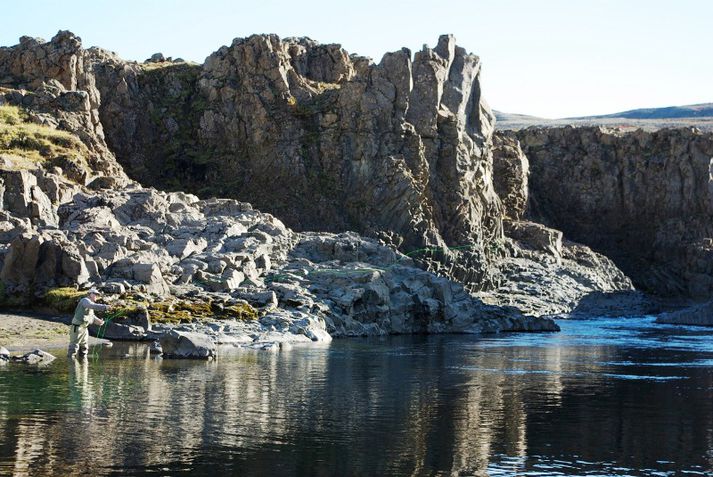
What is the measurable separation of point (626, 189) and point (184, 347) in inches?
5536

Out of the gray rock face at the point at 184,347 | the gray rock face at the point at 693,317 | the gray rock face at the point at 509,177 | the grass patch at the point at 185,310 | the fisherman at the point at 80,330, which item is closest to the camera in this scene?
the fisherman at the point at 80,330

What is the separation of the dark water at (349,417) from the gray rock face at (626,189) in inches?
4868

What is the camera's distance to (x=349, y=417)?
37312 millimetres

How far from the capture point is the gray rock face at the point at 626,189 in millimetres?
180375

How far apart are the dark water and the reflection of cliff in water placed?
0.07 meters

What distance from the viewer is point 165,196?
93.6 m

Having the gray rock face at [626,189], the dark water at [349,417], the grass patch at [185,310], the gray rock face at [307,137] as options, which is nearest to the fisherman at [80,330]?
the dark water at [349,417]

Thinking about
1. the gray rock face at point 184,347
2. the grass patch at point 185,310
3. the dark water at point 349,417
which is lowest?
the dark water at point 349,417

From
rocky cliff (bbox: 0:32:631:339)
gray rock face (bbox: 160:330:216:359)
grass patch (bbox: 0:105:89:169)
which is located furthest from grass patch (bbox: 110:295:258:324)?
grass patch (bbox: 0:105:89:169)

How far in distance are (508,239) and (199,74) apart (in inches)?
1736

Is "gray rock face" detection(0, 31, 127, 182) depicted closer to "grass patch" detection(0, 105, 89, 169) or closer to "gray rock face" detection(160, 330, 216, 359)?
"grass patch" detection(0, 105, 89, 169)

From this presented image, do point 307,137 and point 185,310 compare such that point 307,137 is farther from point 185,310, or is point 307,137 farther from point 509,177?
point 185,310

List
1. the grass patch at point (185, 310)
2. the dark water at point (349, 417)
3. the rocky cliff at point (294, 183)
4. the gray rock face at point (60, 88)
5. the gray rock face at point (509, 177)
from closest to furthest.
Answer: the dark water at point (349, 417), the grass patch at point (185, 310), the rocky cliff at point (294, 183), the gray rock face at point (60, 88), the gray rock face at point (509, 177)

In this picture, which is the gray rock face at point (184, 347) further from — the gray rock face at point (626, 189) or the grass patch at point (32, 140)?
the gray rock face at point (626, 189)
